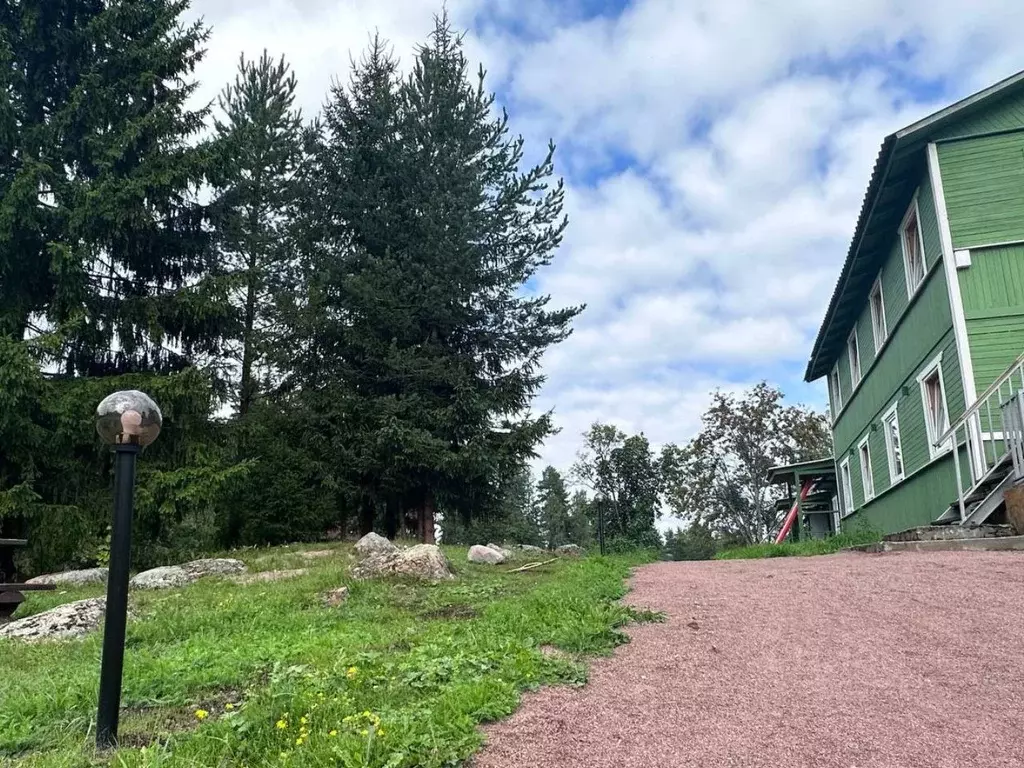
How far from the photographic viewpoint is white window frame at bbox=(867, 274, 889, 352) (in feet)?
47.7

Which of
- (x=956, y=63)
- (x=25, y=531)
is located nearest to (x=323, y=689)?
(x=25, y=531)

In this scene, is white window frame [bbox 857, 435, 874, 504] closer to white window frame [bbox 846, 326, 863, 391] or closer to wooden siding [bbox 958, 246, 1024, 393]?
white window frame [bbox 846, 326, 863, 391]

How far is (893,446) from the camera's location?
565 inches

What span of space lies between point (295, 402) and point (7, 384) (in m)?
8.32

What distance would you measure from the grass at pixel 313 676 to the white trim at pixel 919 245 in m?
7.82

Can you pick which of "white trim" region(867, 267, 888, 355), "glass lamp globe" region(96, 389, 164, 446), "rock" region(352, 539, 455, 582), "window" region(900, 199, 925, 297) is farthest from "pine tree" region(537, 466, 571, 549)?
"glass lamp globe" region(96, 389, 164, 446)

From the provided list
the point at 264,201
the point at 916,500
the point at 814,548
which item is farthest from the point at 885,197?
the point at 264,201

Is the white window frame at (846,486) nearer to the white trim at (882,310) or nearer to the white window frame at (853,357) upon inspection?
the white window frame at (853,357)

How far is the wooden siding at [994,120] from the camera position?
10.8 metres

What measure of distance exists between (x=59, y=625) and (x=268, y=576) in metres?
3.49

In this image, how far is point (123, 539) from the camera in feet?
11.3

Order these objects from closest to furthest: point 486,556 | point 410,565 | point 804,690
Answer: point 804,690 → point 410,565 → point 486,556

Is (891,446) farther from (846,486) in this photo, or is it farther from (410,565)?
(410,565)

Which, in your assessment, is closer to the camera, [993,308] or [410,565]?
[410,565]
